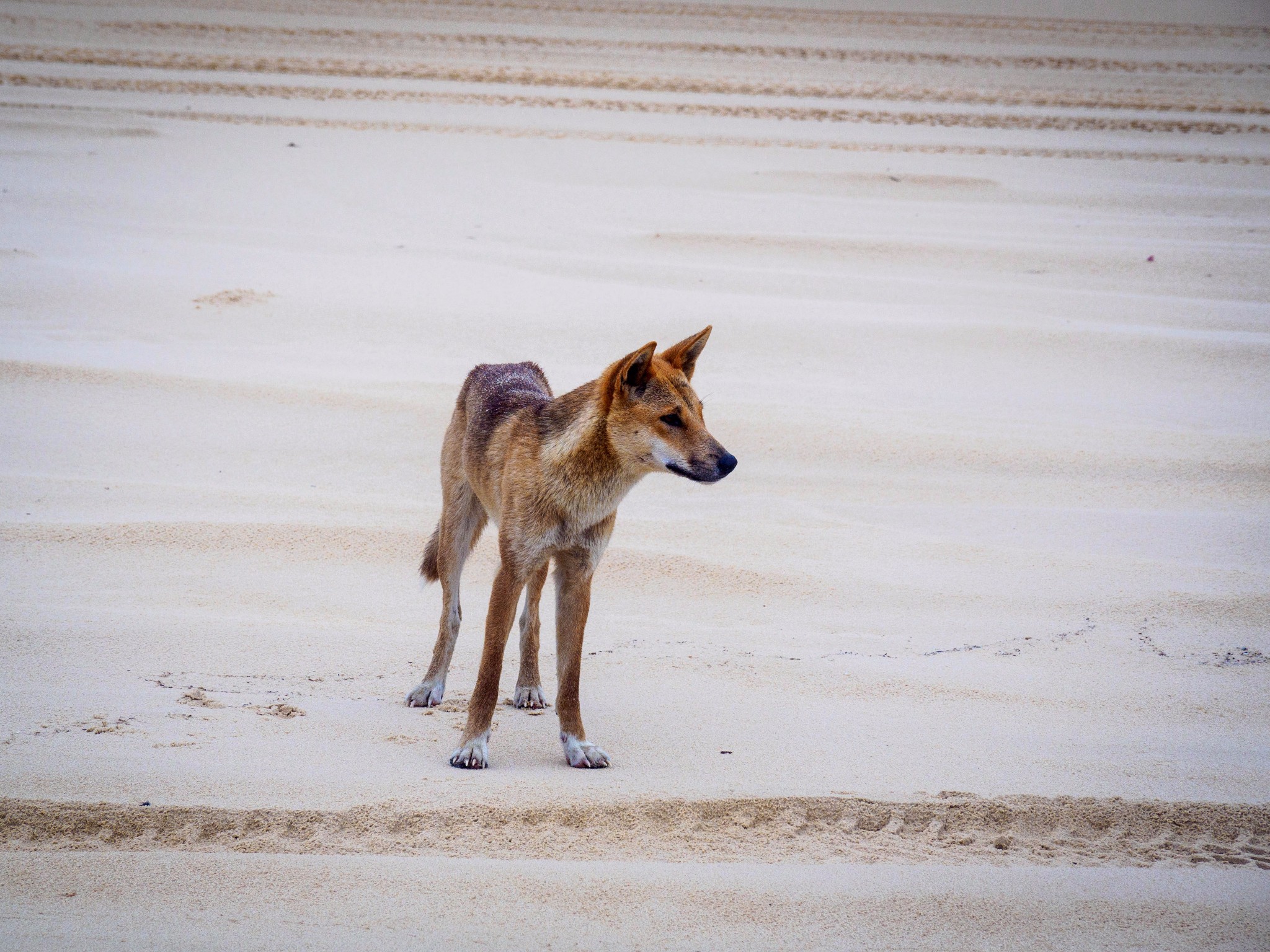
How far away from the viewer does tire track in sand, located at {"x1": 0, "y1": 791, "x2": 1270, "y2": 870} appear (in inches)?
147

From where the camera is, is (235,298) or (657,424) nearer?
(657,424)

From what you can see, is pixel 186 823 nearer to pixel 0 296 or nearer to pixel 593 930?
pixel 593 930

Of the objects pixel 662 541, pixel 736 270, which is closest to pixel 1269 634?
pixel 662 541

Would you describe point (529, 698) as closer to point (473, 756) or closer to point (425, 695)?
point (425, 695)

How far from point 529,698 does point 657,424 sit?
5.42 ft

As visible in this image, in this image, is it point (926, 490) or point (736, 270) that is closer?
point (926, 490)

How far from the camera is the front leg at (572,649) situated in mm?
4500

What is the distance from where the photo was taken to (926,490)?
26.4ft

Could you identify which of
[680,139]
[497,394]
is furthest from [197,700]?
[680,139]

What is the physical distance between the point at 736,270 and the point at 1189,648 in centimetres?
693

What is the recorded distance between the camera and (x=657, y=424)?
4367 millimetres

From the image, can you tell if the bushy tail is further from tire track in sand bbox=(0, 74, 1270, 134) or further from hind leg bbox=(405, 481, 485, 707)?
tire track in sand bbox=(0, 74, 1270, 134)

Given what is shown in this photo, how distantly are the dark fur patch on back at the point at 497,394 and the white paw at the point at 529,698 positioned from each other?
1.17m

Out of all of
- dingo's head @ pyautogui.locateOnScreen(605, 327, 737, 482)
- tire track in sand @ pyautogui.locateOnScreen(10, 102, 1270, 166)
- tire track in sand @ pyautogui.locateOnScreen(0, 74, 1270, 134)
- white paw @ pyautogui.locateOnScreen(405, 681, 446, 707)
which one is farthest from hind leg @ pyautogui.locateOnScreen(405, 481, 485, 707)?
tire track in sand @ pyautogui.locateOnScreen(0, 74, 1270, 134)
